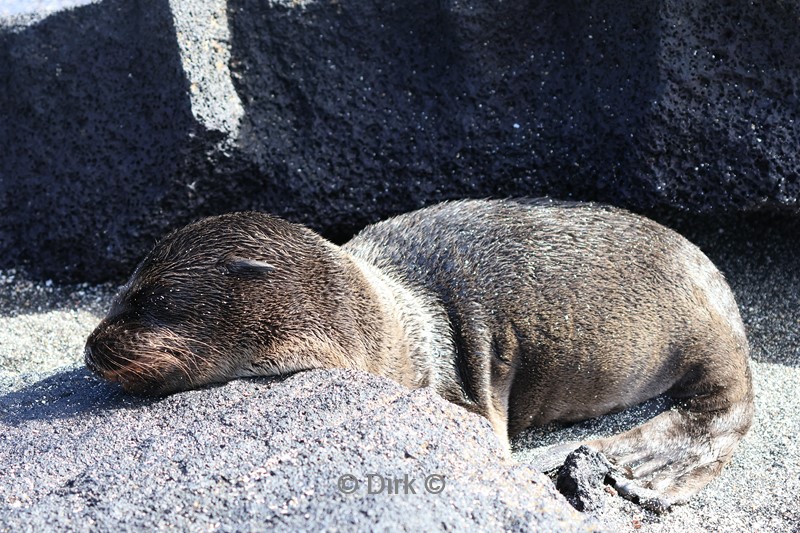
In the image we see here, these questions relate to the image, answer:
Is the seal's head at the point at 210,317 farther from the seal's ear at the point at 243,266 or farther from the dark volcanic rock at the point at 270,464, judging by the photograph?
the dark volcanic rock at the point at 270,464

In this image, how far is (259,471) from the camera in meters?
2.81

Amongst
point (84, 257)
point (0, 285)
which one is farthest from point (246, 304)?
point (0, 285)

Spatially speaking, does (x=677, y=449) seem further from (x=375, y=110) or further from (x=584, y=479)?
(x=375, y=110)

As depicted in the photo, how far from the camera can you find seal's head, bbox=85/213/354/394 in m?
3.60

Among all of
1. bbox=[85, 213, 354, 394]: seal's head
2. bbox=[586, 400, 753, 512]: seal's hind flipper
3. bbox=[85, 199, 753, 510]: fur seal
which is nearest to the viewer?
bbox=[85, 213, 354, 394]: seal's head

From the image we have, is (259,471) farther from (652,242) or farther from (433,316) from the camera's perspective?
(652,242)

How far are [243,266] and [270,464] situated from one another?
105cm

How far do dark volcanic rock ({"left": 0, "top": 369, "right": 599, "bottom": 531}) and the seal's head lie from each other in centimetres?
12

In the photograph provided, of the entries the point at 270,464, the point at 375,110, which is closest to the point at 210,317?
the point at 270,464

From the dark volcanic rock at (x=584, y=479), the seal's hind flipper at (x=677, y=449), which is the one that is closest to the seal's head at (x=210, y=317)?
the dark volcanic rock at (x=584, y=479)

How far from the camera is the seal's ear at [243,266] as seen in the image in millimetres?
3672

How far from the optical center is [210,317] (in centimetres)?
365

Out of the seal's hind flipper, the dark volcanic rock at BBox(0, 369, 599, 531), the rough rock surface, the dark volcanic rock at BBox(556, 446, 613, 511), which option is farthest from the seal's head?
the rough rock surface

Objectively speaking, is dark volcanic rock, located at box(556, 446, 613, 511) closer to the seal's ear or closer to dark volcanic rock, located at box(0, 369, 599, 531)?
dark volcanic rock, located at box(0, 369, 599, 531)
